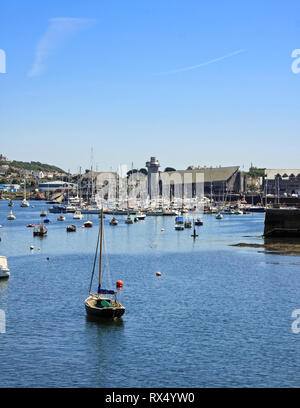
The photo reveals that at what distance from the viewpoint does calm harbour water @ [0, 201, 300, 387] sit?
34.0m

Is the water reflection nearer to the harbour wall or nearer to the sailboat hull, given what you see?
the sailboat hull

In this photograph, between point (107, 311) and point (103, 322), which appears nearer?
point (103, 322)

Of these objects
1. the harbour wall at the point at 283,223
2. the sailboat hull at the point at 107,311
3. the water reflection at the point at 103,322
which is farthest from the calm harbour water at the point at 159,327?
the harbour wall at the point at 283,223

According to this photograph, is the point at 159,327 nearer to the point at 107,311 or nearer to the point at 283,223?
the point at 107,311

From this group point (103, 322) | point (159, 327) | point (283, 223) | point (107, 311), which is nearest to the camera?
point (159, 327)

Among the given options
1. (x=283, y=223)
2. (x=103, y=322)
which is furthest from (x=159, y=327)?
(x=283, y=223)

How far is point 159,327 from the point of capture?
143ft

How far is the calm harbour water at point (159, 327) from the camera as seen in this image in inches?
1339

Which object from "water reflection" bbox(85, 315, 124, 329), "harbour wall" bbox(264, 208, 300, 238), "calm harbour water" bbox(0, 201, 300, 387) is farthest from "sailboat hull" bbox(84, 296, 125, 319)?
"harbour wall" bbox(264, 208, 300, 238)

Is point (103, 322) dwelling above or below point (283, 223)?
below

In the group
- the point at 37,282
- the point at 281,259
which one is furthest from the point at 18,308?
the point at 281,259

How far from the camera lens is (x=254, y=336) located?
136 ft

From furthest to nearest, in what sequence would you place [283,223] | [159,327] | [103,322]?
1. [283,223]
2. [103,322]
3. [159,327]
